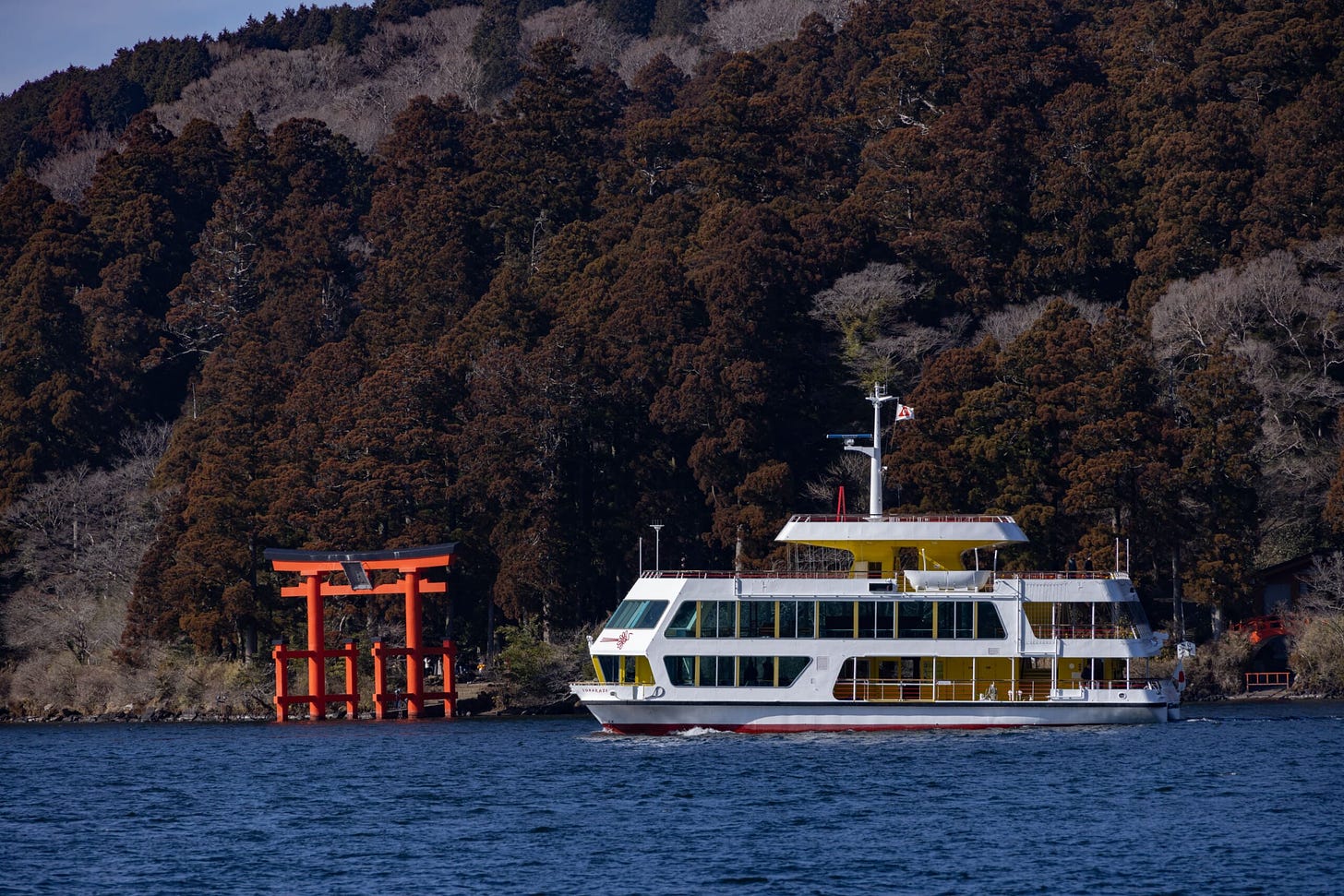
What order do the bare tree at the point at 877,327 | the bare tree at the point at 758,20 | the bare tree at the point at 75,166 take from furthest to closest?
the bare tree at the point at 758,20 < the bare tree at the point at 75,166 < the bare tree at the point at 877,327

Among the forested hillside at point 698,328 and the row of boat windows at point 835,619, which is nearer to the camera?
the row of boat windows at point 835,619

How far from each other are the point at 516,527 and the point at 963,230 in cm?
2252

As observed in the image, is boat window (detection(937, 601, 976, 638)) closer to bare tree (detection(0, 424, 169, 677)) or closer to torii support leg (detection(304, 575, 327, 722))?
torii support leg (detection(304, 575, 327, 722))

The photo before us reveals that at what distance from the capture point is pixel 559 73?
9650 cm

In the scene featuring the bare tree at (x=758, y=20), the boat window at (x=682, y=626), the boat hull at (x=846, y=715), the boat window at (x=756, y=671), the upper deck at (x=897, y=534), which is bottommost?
the boat hull at (x=846, y=715)

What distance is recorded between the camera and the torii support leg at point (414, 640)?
2418 inches

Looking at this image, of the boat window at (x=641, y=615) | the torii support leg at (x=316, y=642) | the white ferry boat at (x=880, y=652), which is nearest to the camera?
the white ferry boat at (x=880, y=652)

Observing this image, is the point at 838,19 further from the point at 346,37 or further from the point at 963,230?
the point at 963,230

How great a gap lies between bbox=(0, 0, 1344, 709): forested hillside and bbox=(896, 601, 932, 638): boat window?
13617mm

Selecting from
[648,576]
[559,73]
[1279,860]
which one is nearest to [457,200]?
[559,73]

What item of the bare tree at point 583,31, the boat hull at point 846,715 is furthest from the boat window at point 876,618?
the bare tree at point 583,31

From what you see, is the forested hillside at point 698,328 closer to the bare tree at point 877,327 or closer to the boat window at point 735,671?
the bare tree at point 877,327

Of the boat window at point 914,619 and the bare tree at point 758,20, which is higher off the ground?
the bare tree at point 758,20

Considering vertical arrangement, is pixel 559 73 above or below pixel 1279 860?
above
